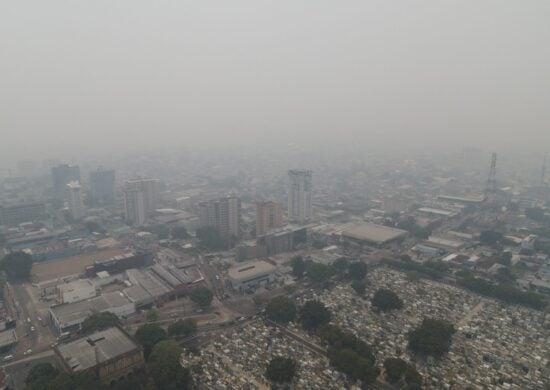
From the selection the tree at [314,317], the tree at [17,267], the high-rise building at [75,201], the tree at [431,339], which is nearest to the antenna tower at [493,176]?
the tree at [431,339]

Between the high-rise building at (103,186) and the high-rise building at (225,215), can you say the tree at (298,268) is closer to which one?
the high-rise building at (225,215)

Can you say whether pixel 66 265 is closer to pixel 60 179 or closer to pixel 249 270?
pixel 249 270

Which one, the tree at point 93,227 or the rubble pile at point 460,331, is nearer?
the rubble pile at point 460,331

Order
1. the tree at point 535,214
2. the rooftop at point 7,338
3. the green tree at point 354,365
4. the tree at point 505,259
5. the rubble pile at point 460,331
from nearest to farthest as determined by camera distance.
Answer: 1. the green tree at point 354,365
2. the rubble pile at point 460,331
3. the rooftop at point 7,338
4. the tree at point 505,259
5. the tree at point 535,214

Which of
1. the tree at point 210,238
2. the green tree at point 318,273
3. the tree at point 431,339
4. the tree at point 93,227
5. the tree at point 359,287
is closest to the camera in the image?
the tree at point 431,339

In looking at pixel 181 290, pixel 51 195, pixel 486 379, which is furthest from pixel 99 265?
pixel 51 195

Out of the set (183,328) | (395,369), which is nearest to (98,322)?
(183,328)
